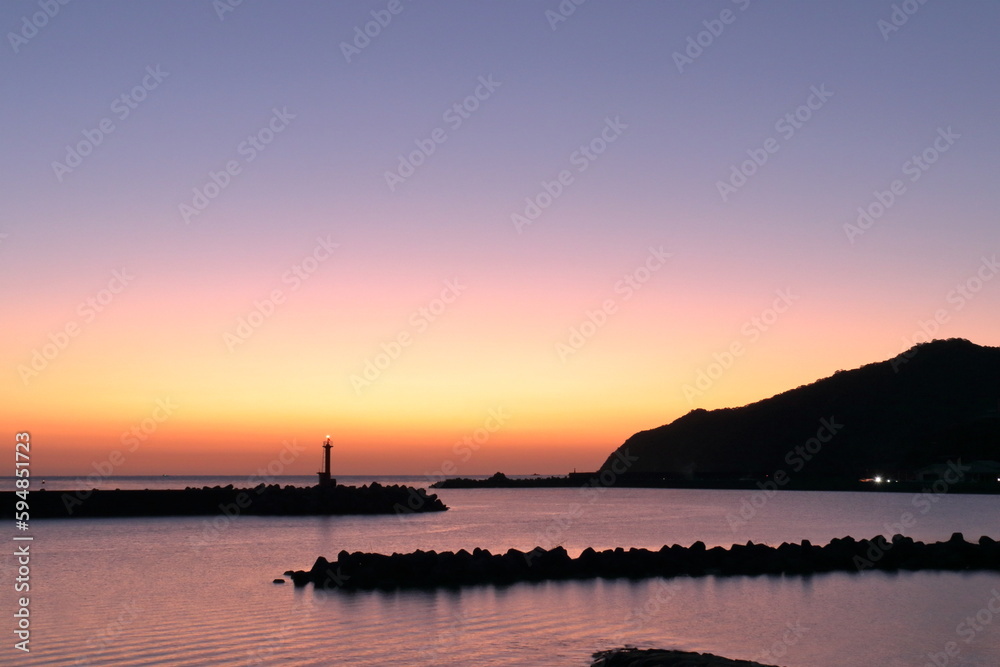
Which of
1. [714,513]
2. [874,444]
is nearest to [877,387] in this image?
[874,444]

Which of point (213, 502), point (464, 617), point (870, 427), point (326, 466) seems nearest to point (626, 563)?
point (464, 617)

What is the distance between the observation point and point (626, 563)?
25125mm

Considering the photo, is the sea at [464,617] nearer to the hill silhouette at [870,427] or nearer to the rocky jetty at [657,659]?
the rocky jetty at [657,659]

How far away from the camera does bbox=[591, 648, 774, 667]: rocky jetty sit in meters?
12.6

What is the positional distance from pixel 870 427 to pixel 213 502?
110 meters

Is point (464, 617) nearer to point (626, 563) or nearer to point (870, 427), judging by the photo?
point (626, 563)

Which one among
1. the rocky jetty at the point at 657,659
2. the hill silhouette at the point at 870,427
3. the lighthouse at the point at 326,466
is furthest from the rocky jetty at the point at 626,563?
the hill silhouette at the point at 870,427

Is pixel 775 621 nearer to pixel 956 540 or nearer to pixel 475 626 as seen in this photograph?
pixel 475 626

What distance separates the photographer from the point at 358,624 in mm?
17984

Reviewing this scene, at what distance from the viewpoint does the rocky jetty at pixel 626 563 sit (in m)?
23.5

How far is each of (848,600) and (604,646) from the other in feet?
26.4

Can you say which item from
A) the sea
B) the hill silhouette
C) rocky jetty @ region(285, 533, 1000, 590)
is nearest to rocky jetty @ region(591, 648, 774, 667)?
the sea

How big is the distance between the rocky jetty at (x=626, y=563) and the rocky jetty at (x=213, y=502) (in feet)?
109

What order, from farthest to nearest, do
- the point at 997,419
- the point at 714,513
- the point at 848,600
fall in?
the point at 997,419, the point at 714,513, the point at 848,600
